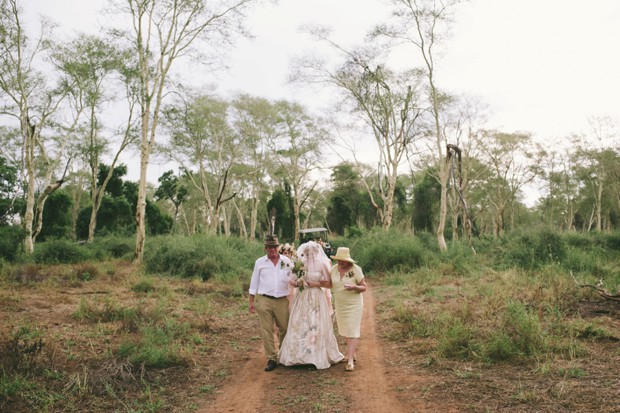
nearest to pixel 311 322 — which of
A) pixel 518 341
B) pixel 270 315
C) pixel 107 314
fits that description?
pixel 270 315

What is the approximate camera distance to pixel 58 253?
16500mm

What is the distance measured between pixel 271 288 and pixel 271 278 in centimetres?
13

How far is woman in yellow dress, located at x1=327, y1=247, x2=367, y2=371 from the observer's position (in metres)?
5.69

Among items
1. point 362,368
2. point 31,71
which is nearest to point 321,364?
point 362,368

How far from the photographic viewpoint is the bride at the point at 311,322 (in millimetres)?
5793

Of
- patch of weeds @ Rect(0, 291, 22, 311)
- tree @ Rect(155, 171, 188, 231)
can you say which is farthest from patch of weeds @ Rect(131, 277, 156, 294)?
tree @ Rect(155, 171, 188, 231)

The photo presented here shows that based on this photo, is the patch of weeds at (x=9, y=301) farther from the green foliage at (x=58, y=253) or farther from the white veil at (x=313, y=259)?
the green foliage at (x=58, y=253)

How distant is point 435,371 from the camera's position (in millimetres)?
5367

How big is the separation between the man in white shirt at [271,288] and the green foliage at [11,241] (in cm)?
1168

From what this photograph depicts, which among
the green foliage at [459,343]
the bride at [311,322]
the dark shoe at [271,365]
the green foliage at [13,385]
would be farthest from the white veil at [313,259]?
the green foliage at [13,385]

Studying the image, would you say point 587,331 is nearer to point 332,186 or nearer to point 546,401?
point 546,401

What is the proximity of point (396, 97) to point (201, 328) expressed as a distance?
58.5 ft

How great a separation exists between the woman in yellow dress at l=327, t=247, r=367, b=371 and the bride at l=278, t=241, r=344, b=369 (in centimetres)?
16

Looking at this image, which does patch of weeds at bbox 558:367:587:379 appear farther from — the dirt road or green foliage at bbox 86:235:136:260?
green foliage at bbox 86:235:136:260
